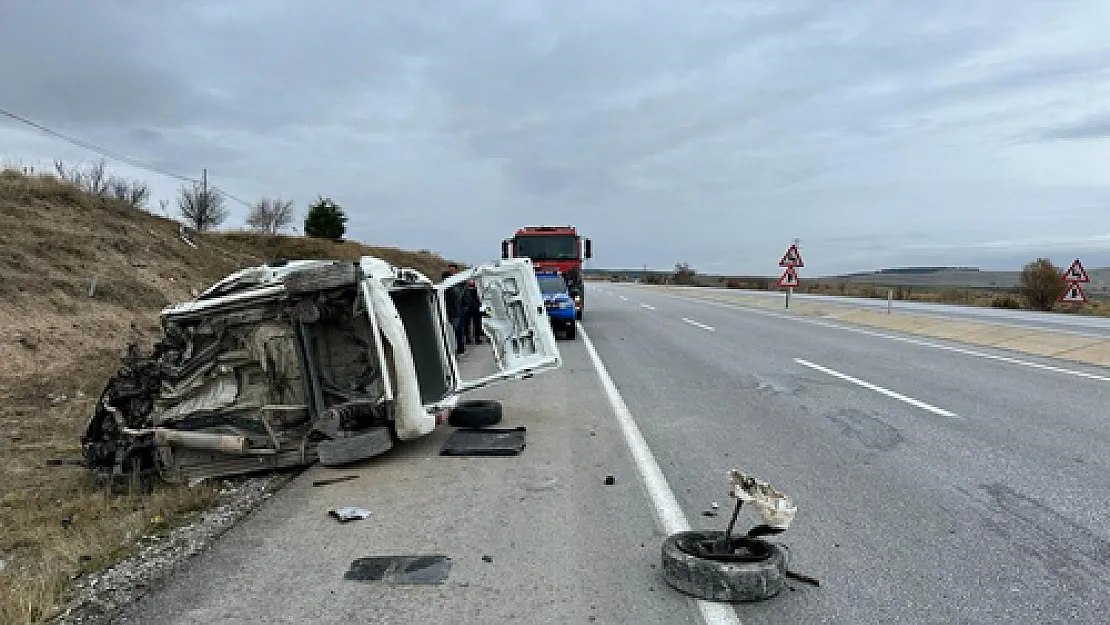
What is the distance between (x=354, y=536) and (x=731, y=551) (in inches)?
93.2

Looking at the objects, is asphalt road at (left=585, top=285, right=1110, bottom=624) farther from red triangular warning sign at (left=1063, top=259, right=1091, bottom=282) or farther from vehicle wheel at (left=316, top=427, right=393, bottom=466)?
red triangular warning sign at (left=1063, top=259, right=1091, bottom=282)

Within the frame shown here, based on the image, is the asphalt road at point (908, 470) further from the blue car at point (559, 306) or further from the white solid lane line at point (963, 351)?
the blue car at point (559, 306)

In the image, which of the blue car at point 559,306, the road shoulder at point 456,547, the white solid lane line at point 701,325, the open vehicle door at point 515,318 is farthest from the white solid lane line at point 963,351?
the road shoulder at point 456,547

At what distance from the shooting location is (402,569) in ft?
14.1

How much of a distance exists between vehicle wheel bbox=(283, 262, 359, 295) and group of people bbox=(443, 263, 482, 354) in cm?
737

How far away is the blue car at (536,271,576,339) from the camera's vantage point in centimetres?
1809

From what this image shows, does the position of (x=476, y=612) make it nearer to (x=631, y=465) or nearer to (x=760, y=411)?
(x=631, y=465)

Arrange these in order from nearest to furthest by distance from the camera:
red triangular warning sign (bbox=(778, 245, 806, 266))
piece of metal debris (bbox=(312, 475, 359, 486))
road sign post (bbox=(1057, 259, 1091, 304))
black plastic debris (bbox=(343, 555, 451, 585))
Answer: black plastic debris (bbox=(343, 555, 451, 585)), piece of metal debris (bbox=(312, 475, 359, 486)), road sign post (bbox=(1057, 259, 1091, 304)), red triangular warning sign (bbox=(778, 245, 806, 266))

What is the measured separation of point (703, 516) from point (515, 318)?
439 centimetres

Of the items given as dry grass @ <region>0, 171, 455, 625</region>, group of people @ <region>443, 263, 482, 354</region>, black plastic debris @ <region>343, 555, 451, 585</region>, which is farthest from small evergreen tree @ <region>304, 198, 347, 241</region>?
black plastic debris @ <region>343, 555, 451, 585</region>

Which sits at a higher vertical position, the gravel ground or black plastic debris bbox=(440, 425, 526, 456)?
black plastic debris bbox=(440, 425, 526, 456)

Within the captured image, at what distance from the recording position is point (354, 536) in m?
4.91

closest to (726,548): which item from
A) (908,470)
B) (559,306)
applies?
(908,470)

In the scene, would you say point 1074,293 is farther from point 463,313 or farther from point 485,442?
point 485,442
